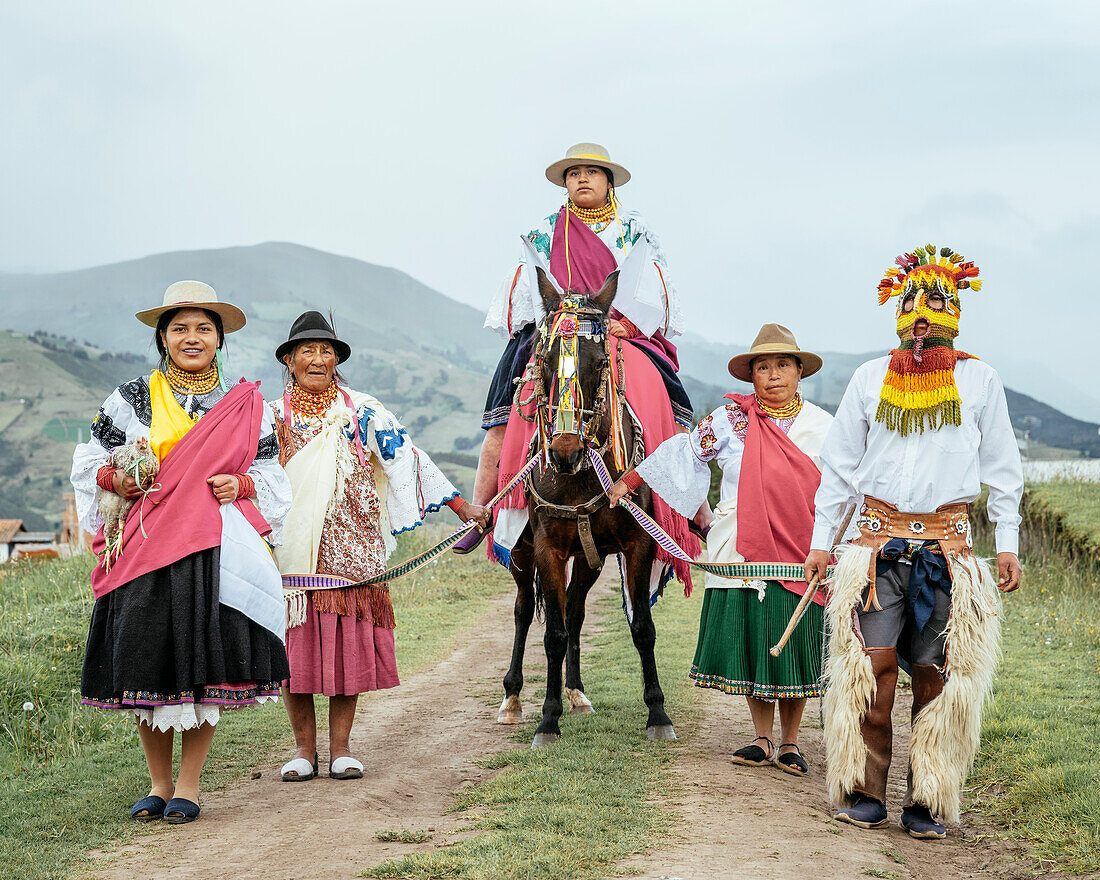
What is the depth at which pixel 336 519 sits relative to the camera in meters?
5.79

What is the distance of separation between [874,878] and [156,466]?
3.44 m

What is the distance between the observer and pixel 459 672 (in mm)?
9320

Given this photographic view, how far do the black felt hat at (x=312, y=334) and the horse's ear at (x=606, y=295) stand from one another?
1.43m

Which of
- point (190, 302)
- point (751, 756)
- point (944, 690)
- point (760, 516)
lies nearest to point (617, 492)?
point (760, 516)

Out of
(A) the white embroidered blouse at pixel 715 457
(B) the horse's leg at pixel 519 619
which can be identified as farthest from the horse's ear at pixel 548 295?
(B) the horse's leg at pixel 519 619

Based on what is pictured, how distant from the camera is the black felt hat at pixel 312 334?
5711mm

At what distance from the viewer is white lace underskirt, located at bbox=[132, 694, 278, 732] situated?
15.6 ft

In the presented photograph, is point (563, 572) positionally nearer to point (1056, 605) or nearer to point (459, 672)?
point (459, 672)

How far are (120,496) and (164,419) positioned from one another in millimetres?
410

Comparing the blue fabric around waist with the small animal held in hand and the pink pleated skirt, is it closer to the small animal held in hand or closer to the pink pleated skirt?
the pink pleated skirt

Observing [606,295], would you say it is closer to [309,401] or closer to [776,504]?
[776,504]

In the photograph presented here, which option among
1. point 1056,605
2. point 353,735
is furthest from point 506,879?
point 1056,605

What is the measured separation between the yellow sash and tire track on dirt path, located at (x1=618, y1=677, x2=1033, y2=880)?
276 cm

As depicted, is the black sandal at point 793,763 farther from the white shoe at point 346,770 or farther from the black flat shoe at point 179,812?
the black flat shoe at point 179,812
